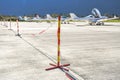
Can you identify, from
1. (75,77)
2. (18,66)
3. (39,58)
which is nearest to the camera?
(75,77)

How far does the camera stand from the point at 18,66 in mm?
7797

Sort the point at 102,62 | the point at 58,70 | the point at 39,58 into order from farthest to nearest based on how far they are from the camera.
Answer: the point at 39,58 < the point at 102,62 < the point at 58,70

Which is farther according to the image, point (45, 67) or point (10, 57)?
point (10, 57)

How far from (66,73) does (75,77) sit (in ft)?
1.49

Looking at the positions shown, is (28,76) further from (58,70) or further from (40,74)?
(58,70)

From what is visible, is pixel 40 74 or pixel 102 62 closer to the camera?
pixel 40 74

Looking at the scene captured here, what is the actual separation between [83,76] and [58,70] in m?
0.90

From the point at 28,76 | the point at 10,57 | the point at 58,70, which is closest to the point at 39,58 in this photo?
the point at 10,57

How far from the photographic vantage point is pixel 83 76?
6.64 m

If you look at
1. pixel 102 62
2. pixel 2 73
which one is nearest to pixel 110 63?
pixel 102 62

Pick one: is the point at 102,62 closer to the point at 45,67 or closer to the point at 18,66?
the point at 45,67

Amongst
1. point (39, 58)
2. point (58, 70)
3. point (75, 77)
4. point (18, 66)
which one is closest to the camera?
point (75, 77)

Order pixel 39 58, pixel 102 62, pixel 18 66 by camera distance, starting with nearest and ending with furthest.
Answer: pixel 18 66 < pixel 102 62 < pixel 39 58

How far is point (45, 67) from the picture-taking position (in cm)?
767
